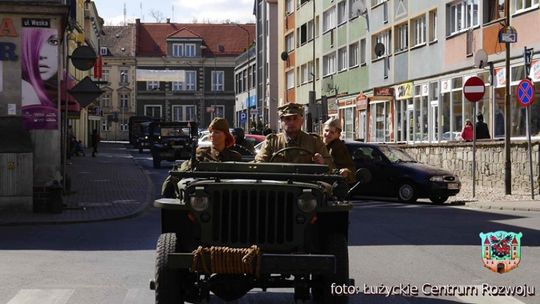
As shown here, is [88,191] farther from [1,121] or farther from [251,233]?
[251,233]

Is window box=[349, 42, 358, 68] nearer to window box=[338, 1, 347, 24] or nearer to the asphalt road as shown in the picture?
window box=[338, 1, 347, 24]

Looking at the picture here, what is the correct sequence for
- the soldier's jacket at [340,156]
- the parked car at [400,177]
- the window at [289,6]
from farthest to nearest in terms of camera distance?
the window at [289,6] < the parked car at [400,177] < the soldier's jacket at [340,156]

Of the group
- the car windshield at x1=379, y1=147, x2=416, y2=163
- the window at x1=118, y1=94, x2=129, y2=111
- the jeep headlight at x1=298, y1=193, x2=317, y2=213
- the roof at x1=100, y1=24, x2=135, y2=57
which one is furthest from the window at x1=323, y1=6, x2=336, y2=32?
the window at x1=118, y1=94, x2=129, y2=111

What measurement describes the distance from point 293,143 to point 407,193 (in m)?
15.6

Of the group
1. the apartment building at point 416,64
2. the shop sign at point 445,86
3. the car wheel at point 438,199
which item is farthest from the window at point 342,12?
the car wheel at point 438,199

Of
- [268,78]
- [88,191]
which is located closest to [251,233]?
[88,191]

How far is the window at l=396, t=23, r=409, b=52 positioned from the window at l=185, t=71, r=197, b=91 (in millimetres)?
71901

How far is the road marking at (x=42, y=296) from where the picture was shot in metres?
8.69

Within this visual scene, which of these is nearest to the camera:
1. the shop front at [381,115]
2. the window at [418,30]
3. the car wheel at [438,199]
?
A: the car wheel at [438,199]

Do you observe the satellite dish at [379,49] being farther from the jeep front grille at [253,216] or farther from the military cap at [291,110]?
the jeep front grille at [253,216]

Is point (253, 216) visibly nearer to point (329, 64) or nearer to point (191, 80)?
point (329, 64)

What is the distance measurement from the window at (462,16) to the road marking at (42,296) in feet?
85.2

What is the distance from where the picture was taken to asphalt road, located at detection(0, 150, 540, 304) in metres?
9.11

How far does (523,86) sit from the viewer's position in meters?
22.7
